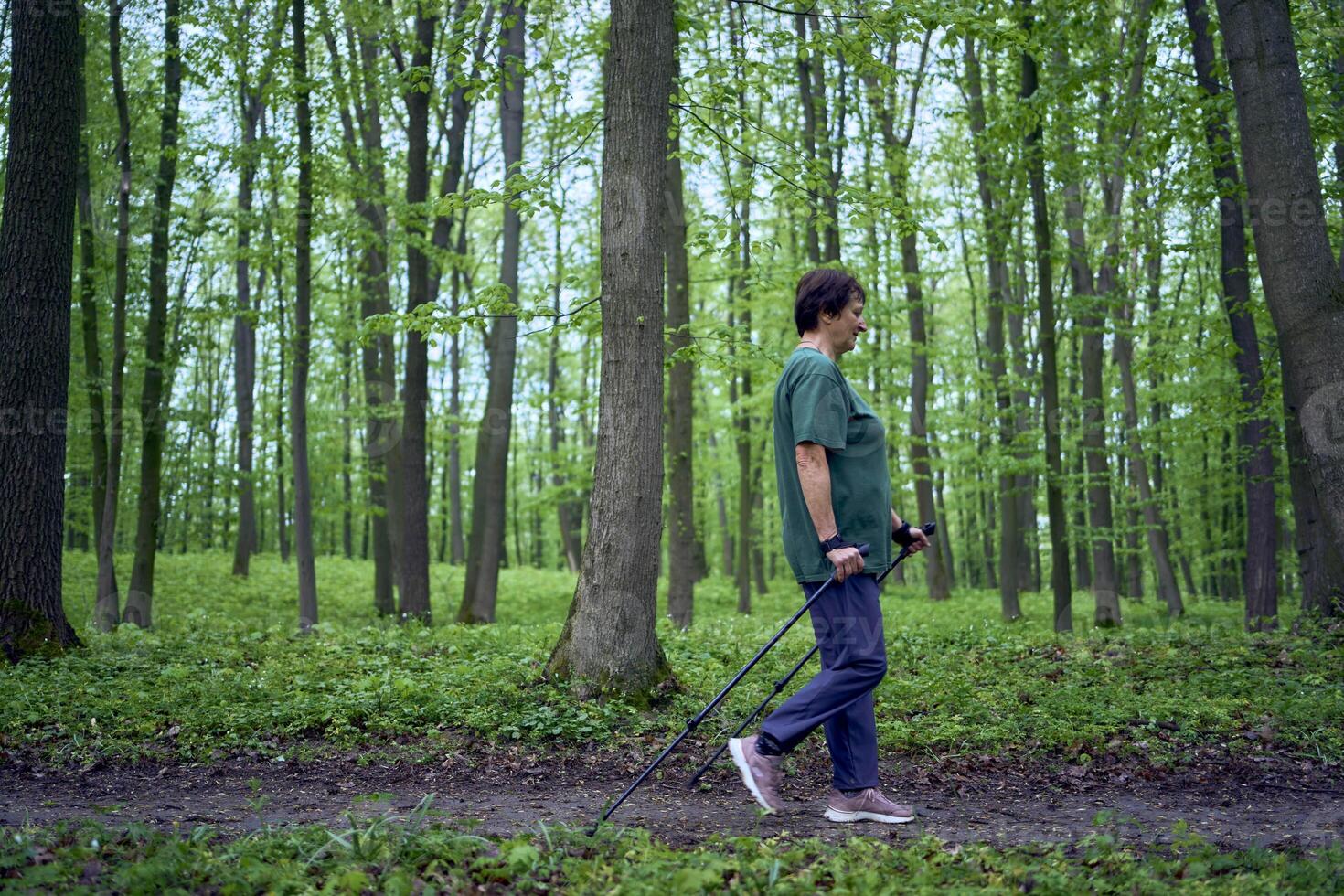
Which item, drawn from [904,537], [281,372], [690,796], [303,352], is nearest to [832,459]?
[904,537]

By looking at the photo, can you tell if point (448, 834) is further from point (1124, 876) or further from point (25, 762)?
point (25, 762)

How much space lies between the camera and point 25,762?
17.7ft

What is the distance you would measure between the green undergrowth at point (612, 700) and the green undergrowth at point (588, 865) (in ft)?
6.31

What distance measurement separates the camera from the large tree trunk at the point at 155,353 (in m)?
11.9

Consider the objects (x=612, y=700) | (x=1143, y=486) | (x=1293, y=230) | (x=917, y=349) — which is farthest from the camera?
(x=1143, y=486)

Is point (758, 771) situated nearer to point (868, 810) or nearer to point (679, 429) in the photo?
point (868, 810)

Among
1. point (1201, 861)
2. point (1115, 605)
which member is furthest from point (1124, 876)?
point (1115, 605)

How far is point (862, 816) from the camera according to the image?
4.31m

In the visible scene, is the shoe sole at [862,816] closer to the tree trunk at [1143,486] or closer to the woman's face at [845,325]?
the woman's face at [845,325]

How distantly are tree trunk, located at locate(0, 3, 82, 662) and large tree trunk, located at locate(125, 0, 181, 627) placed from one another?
13.2 ft

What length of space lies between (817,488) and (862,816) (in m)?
1.46

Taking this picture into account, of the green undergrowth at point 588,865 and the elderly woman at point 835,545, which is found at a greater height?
the elderly woman at point 835,545

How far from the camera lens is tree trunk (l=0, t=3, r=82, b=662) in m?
7.36

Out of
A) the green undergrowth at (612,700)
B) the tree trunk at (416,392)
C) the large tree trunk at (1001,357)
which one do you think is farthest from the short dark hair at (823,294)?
the large tree trunk at (1001,357)
